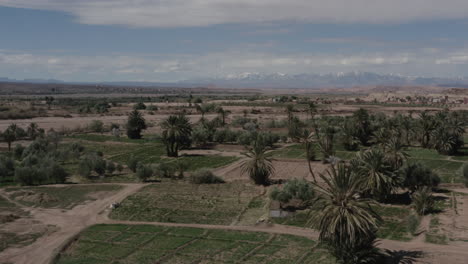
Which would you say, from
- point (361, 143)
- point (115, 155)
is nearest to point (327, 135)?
point (361, 143)

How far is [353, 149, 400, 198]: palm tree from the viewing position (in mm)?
44406

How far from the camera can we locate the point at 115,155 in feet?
257

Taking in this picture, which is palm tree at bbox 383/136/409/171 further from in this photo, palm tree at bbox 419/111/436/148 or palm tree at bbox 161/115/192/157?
palm tree at bbox 161/115/192/157

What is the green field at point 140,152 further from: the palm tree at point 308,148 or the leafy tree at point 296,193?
the leafy tree at point 296,193

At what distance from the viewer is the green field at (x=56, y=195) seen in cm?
4831

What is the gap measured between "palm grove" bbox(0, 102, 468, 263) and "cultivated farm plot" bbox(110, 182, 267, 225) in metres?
2.98

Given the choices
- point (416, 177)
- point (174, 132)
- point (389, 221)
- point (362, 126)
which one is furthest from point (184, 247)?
point (362, 126)

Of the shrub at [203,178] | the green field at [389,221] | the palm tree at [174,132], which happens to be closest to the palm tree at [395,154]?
the green field at [389,221]

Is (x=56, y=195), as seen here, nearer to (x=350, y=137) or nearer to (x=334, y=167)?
(x=334, y=167)

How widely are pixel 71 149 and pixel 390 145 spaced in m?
54.7

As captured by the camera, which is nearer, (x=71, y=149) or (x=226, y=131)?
(x=71, y=149)

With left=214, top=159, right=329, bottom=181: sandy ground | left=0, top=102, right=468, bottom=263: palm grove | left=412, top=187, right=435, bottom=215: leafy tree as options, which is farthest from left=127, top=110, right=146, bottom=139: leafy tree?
left=412, top=187, right=435, bottom=215: leafy tree

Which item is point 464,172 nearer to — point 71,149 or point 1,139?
point 71,149

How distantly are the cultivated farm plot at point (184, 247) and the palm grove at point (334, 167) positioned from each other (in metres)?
3.98
